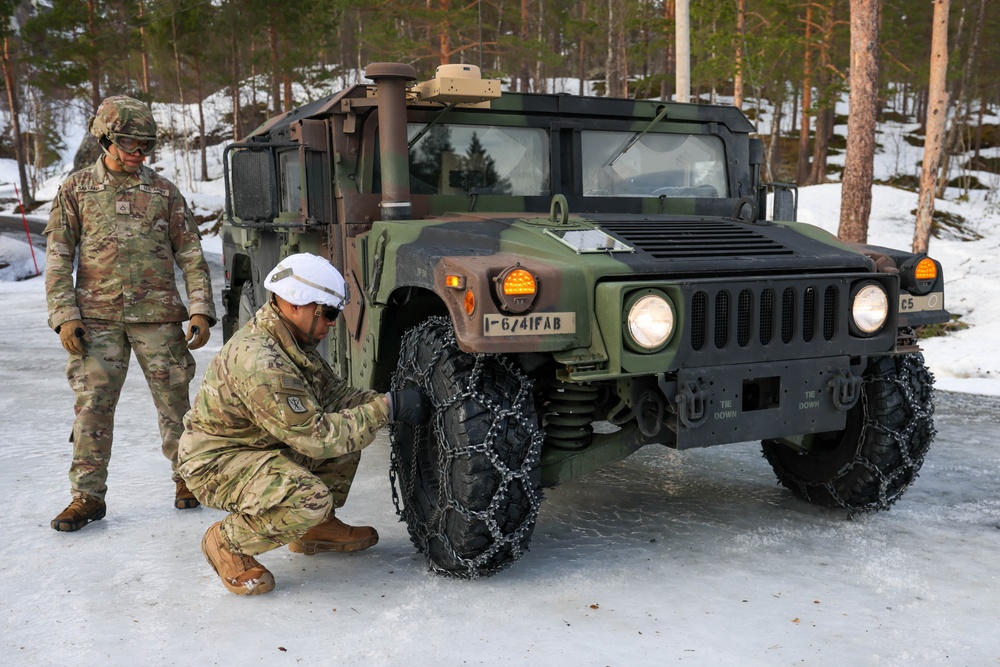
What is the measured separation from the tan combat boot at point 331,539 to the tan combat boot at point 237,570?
33 cm

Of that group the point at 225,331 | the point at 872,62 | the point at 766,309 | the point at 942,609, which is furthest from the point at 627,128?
the point at 872,62

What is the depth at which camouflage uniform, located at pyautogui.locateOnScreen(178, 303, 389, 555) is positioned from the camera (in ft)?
10.1

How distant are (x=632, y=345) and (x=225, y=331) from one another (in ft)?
14.9

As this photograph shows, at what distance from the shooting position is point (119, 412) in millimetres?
6000

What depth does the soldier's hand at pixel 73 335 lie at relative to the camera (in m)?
3.85

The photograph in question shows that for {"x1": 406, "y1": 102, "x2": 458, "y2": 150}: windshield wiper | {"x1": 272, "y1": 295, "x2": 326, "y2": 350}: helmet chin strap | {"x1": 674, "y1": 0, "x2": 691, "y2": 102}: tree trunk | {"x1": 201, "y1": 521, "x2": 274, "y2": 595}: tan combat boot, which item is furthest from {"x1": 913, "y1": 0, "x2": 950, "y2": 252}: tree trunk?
{"x1": 201, "y1": 521, "x2": 274, "y2": 595}: tan combat boot

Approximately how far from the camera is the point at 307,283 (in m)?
3.21

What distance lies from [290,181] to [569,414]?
2.26 m

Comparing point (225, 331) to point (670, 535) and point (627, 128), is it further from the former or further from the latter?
point (670, 535)

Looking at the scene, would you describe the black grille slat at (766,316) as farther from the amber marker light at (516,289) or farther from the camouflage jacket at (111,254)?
the camouflage jacket at (111,254)

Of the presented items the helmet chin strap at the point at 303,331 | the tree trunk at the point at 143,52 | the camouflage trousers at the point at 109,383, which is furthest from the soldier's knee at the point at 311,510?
the tree trunk at the point at 143,52

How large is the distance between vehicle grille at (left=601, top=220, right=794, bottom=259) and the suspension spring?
54cm

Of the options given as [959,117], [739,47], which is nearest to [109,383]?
Result: [739,47]

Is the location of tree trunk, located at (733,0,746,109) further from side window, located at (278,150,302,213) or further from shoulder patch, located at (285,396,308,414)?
shoulder patch, located at (285,396,308,414)
